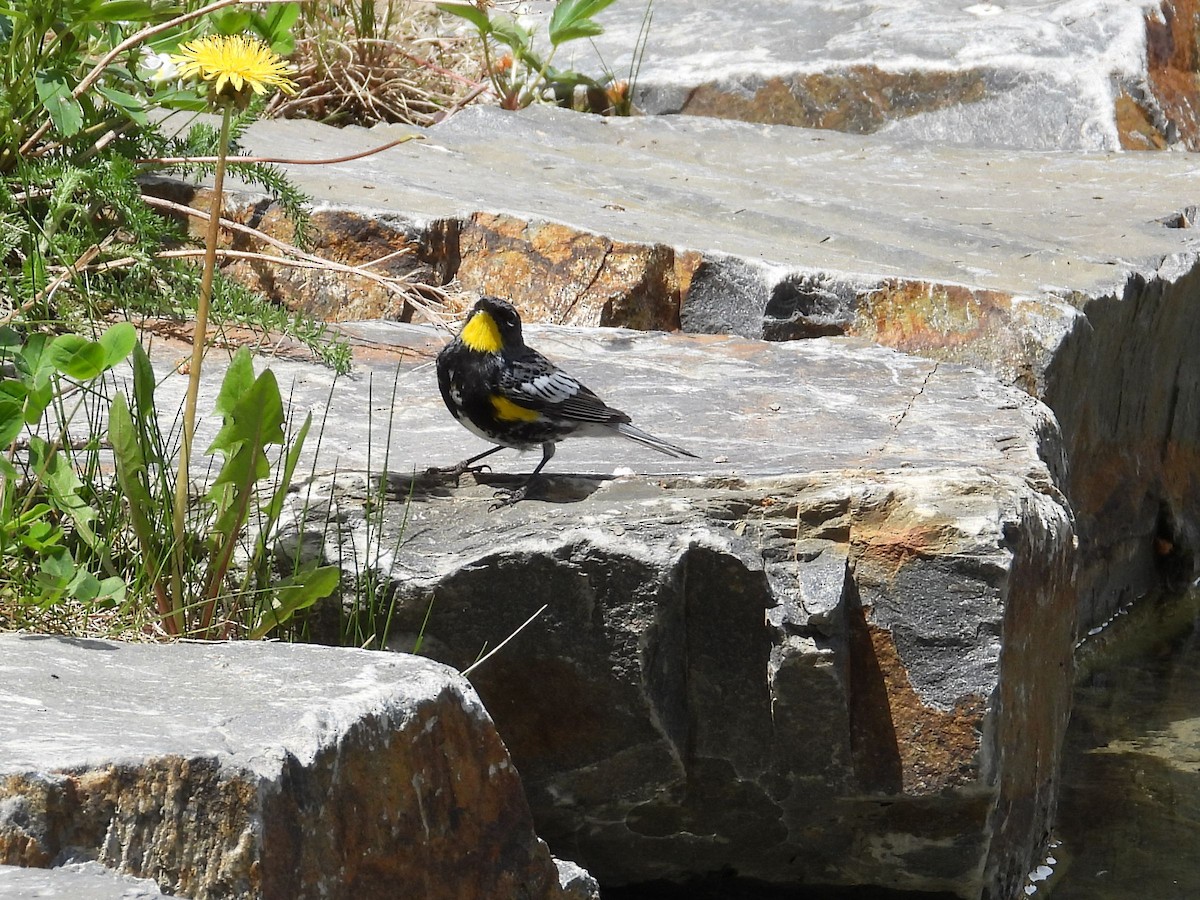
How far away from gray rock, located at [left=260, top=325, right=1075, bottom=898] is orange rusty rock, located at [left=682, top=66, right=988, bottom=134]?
519cm

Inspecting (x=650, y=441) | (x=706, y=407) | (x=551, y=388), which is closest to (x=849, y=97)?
(x=706, y=407)

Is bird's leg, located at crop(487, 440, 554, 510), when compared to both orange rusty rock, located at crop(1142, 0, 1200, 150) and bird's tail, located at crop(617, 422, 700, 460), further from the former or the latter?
orange rusty rock, located at crop(1142, 0, 1200, 150)

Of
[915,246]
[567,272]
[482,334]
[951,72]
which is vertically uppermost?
[951,72]

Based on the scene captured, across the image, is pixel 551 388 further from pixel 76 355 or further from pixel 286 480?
pixel 76 355

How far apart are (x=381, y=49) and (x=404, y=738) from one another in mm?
7288

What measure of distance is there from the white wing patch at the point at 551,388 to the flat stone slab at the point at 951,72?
5143mm

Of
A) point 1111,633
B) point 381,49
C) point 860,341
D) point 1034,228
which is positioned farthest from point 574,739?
point 381,49

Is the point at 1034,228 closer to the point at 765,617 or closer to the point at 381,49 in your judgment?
the point at 765,617

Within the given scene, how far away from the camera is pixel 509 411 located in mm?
3391

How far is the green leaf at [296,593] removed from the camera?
282 centimetres

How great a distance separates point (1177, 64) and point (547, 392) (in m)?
6.74

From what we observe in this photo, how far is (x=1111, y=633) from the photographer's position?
5.85 meters

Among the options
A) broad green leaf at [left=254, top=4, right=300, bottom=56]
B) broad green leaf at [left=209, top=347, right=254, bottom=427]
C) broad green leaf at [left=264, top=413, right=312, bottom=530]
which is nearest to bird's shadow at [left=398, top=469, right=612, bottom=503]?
broad green leaf at [left=264, top=413, right=312, bottom=530]

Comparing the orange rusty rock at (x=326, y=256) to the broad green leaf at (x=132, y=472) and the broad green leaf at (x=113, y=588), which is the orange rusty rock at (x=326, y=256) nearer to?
the broad green leaf at (x=132, y=472)
